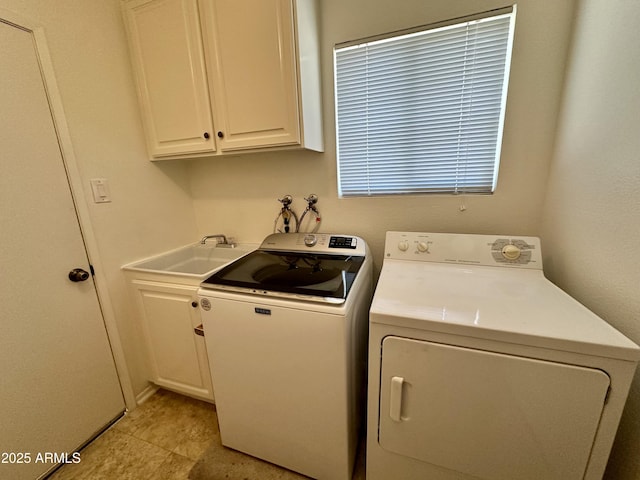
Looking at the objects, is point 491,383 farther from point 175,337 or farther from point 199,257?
point 199,257

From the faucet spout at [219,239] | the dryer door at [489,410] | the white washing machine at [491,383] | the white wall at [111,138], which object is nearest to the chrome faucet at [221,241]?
the faucet spout at [219,239]

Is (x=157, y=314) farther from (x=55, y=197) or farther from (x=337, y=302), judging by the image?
(x=337, y=302)

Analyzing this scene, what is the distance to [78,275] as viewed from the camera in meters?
1.37

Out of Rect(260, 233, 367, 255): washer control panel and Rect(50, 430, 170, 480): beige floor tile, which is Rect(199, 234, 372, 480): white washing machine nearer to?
Rect(260, 233, 367, 255): washer control panel

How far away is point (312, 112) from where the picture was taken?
146 centimetres

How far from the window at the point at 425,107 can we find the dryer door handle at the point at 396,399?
1.08 meters

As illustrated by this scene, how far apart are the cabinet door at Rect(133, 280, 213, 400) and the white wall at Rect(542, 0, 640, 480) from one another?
1.82 metres

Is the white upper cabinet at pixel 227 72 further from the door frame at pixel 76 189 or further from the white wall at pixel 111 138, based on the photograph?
the door frame at pixel 76 189

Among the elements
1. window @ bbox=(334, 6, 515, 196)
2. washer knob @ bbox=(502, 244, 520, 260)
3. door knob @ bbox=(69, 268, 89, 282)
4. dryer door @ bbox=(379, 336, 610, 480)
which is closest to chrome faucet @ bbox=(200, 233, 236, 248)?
door knob @ bbox=(69, 268, 89, 282)

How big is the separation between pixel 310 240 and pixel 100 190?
1230 mm

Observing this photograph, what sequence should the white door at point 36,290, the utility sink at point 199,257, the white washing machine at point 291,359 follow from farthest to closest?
the utility sink at point 199,257 → the white door at point 36,290 → the white washing machine at point 291,359

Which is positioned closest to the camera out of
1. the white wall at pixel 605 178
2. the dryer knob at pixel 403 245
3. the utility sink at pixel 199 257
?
the white wall at pixel 605 178

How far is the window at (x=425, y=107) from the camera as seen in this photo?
4.30 ft

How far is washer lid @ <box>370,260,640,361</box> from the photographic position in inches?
28.4
